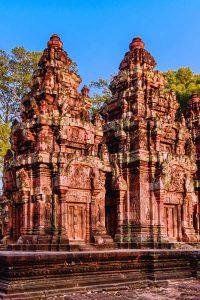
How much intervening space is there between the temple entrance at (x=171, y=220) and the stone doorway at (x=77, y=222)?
12.4 feet

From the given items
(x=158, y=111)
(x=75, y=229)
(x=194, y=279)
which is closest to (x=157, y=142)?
(x=158, y=111)

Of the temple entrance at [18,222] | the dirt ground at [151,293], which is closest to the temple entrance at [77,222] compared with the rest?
the temple entrance at [18,222]

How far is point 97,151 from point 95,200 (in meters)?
2.24

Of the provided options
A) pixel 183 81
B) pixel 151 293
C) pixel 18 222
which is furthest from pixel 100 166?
pixel 183 81

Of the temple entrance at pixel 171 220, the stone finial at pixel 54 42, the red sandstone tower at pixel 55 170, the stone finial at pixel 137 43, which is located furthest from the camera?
the stone finial at pixel 137 43

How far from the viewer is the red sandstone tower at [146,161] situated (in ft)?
53.8

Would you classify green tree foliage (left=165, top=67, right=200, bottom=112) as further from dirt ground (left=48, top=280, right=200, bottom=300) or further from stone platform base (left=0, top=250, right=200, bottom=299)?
dirt ground (left=48, top=280, right=200, bottom=300)

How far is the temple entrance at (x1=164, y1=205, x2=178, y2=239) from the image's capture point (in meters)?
17.3

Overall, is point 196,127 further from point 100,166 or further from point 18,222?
point 18,222

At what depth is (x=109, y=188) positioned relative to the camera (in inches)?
675

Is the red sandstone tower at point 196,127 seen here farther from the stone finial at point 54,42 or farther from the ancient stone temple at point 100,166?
the stone finial at point 54,42

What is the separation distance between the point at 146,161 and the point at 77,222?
12.6 ft

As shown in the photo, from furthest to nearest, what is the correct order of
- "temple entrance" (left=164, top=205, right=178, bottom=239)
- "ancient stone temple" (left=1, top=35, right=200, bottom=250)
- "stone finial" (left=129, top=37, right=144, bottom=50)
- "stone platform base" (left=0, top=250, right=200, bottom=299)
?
"stone finial" (left=129, top=37, right=144, bottom=50)
"temple entrance" (left=164, top=205, right=178, bottom=239)
"ancient stone temple" (left=1, top=35, right=200, bottom=250)
"stone platform base" (left=0, top=250, right=200, bottom=299)

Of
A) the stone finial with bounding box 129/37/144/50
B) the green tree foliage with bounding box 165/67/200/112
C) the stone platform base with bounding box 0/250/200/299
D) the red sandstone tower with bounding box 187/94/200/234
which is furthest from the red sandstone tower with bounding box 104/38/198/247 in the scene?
the green tree foliage with bounding box 165/67/200/112
